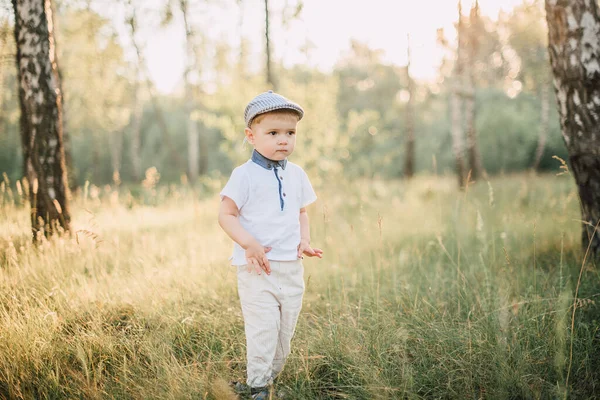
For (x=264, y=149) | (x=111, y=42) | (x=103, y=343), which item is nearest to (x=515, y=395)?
(x=264, y=149)

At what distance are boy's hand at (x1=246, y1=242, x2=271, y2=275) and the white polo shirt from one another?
98mm

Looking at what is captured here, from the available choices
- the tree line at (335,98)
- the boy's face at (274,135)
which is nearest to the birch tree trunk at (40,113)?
the tree line at (335,98)

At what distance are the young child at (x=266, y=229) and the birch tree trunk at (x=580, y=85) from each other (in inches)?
111

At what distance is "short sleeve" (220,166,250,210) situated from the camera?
2.12m

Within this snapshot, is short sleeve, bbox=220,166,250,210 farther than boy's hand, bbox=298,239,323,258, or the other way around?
boy's hand, bbox=298,239,323,258

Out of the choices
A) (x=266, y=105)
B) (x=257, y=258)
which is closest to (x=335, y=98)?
(x=266, y=105)

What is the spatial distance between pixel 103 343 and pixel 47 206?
2.27 meters

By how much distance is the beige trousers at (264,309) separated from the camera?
7.09ft

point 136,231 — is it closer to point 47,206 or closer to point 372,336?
point 47,206

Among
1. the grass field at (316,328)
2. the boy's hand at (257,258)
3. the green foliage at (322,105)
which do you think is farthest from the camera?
the green foliage at (322,105)

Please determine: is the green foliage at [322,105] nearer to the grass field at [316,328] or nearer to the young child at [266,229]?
the grass field at [316,328]

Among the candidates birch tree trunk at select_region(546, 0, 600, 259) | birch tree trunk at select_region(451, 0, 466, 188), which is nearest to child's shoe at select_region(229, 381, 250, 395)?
birch tree trunk at select_region(546, 0, 600, 259)

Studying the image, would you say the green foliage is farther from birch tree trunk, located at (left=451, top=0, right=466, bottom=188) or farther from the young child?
the young child

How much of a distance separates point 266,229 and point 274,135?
51cm
